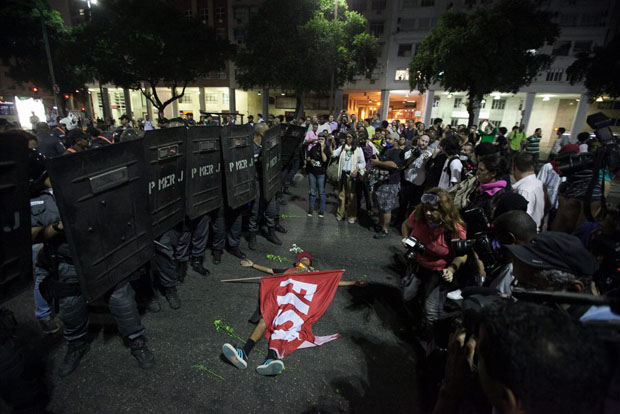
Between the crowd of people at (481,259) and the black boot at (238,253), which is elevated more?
the crowd of people at (481,259)

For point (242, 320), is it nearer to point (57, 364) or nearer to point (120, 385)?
point (120, 385)

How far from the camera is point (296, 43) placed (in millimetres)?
20672

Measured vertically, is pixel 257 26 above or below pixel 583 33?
below

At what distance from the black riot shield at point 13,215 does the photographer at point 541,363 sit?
263 cm

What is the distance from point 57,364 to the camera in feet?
9.55

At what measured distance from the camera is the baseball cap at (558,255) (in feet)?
4.99

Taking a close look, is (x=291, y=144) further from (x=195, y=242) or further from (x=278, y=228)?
(x=195, y=242)

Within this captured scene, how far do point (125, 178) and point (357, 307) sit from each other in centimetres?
310

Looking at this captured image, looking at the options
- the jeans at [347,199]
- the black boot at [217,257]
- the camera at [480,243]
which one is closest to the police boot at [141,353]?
the black boot at [217,257]

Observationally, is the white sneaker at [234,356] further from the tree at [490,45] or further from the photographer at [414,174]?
the tree at [490,45]

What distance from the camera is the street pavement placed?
256cm

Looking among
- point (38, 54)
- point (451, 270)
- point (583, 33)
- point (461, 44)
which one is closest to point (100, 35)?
point (38, 54)

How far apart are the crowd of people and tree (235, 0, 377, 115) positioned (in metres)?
15.5

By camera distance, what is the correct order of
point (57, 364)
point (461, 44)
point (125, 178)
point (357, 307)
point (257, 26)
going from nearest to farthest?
point (125, 178) < point (57, 364) < point (357, 307) < point (461, 44) < point (257, 26)
